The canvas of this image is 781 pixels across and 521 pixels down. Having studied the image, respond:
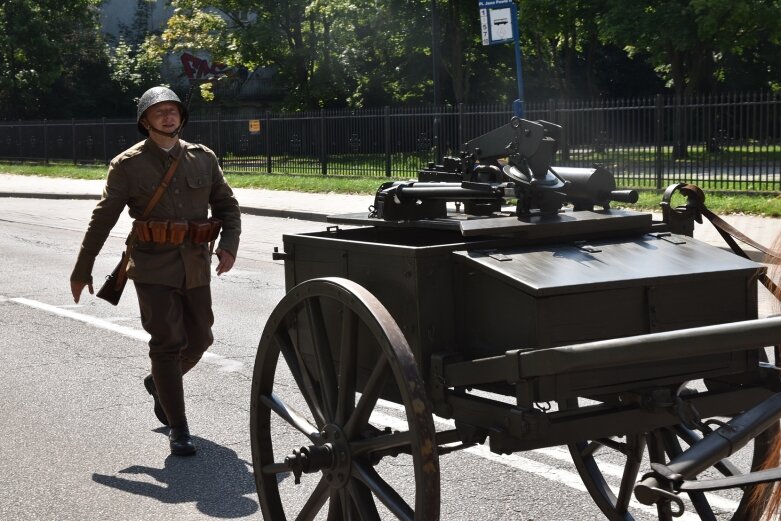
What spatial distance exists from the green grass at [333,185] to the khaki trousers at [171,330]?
2.96 metres

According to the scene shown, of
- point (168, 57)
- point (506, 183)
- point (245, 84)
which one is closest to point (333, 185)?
point (506, 183)

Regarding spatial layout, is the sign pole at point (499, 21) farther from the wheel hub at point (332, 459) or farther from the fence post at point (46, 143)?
the fence post at point (46, 143)

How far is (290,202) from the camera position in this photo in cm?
2205

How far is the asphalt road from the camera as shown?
505 cm

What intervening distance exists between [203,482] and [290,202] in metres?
16.7

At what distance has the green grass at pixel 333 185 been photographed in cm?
1652

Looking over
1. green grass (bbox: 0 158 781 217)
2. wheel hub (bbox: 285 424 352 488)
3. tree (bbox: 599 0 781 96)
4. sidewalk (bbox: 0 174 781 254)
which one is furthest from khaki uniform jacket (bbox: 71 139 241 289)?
tree (bbox: 599 0 781 96)

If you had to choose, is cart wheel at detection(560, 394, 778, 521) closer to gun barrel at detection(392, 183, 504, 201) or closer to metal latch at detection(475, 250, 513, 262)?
metal latch at detection(475, 250, 513, 262)

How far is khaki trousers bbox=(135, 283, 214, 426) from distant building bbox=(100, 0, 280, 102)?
41518mm

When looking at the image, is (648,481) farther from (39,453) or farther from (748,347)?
(39,453)

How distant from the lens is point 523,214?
380 centimetres

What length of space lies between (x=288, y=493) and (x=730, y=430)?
9.22 ft

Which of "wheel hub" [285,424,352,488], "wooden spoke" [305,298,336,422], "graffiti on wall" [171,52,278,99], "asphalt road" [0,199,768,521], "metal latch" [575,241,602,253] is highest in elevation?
"graffiti on wall" [171,52,278,99]

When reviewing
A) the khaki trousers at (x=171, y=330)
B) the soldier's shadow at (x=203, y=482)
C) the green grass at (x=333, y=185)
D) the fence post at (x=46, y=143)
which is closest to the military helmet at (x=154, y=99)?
the khaki trousers at (x=171, y=330)
